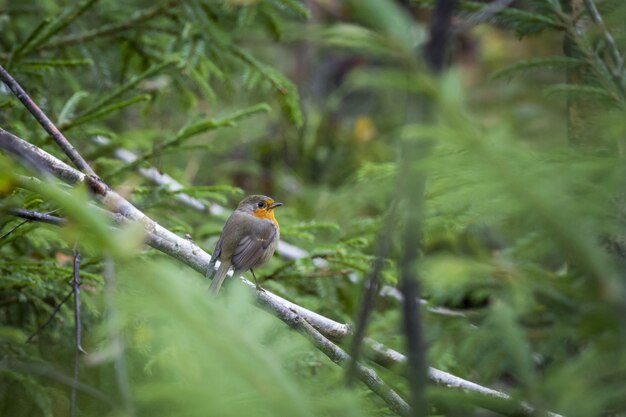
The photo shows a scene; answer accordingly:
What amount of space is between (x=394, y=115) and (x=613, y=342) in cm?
967

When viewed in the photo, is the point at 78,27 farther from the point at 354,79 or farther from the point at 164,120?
the point at 354,79

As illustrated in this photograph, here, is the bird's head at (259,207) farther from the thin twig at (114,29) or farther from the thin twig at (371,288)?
the thin twig at (371,288)

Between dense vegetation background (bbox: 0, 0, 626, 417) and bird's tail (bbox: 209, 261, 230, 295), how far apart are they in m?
0.17

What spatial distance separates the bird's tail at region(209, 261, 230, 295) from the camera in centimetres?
418

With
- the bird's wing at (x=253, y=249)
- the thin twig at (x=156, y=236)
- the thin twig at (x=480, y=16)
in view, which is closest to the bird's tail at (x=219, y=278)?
the bird's wing at (x=253, y=249)

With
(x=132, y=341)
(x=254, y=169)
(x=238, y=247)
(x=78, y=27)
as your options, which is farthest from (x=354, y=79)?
(x=254, y=169)

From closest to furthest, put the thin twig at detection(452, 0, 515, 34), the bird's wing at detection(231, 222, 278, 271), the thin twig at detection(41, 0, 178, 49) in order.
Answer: the thin twig at detection(452, 0, 515, 34) → the bird's wing at detection(231, 222, 278, 271) → the thin twig at detection(41, 0, 178, 49)

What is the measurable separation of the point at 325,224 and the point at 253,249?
21.7 inches

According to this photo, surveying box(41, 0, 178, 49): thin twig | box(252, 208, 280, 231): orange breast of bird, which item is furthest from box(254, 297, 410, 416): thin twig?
box(41, 0, 178, 49): thin twig

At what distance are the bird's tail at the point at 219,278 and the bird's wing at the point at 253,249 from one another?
4.6 inches

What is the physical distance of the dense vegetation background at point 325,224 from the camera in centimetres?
139

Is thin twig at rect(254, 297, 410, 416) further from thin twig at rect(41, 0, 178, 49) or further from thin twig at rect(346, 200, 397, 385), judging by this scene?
thin twig at rect(41, 0, 178, 49)

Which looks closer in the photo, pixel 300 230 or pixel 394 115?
pixel 300 230

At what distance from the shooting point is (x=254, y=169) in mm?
9250
